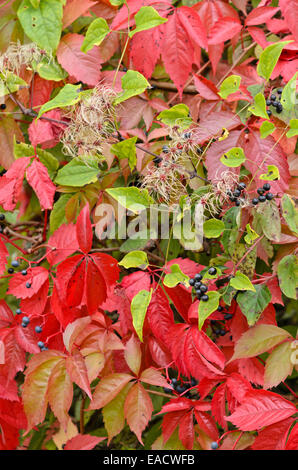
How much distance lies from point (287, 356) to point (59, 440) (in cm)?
80

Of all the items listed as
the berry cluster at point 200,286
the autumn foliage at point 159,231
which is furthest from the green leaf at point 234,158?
the berry cluster at point 200,286

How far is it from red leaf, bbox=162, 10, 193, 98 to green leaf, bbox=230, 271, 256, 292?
Answer: 475mm

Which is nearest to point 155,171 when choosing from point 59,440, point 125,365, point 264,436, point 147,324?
point 147,324

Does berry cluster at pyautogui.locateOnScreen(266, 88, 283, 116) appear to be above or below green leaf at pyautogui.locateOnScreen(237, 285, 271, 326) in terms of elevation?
above

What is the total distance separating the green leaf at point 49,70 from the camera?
123 cm

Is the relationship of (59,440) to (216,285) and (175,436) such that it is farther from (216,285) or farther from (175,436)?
(216,285)

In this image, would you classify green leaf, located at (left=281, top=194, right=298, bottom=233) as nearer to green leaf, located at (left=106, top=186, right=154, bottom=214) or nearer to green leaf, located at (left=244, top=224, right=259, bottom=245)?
green leaf, located at (left=244, top=224, right=259, bottom=245)

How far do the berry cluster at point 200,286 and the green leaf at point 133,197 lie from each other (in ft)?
0.59

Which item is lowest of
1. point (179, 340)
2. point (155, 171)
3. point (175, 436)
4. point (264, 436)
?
point (175, 436)

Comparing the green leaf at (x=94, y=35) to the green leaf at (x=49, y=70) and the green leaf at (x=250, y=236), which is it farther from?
the green leaf at (x=250, y=236)

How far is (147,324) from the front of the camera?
1.13m

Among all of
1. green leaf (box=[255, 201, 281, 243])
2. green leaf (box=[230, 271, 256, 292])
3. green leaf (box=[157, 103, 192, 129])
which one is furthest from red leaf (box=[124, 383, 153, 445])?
green leaf (box=[157, 103, 192, 129])

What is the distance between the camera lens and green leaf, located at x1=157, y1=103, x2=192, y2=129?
1075 millimetres

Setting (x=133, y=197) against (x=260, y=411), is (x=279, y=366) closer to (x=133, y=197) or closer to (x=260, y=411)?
(x=260, y=411)
